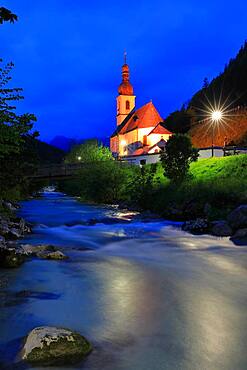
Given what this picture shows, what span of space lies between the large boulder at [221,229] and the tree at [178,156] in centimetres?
1562

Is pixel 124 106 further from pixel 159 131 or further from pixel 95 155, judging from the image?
pixel 95 155

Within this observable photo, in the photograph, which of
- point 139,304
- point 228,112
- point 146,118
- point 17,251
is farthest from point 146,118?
point 139,304

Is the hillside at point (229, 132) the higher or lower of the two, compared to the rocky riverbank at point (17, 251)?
higher

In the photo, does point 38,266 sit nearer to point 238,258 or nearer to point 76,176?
point 238,258

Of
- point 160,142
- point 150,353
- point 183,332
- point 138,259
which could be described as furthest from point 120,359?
point 160,142

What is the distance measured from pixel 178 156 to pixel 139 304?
28001 mm

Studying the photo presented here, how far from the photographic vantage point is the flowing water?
255 inches

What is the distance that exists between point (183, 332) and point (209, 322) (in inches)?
34.7

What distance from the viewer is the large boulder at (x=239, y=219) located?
1975 centimetres

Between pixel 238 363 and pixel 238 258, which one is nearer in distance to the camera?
pixel 238 363

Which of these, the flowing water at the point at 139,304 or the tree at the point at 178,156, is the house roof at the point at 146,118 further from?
the flowing water at the point at 139,304

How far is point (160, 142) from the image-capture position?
8594 cm

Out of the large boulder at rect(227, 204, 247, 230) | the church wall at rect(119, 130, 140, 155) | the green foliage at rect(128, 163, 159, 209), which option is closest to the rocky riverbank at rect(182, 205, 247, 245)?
the large boulder at rect(227, 204, 247, 230)

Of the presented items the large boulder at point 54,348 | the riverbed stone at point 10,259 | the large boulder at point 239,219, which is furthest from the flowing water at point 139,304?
the large boulder at point 239,219
